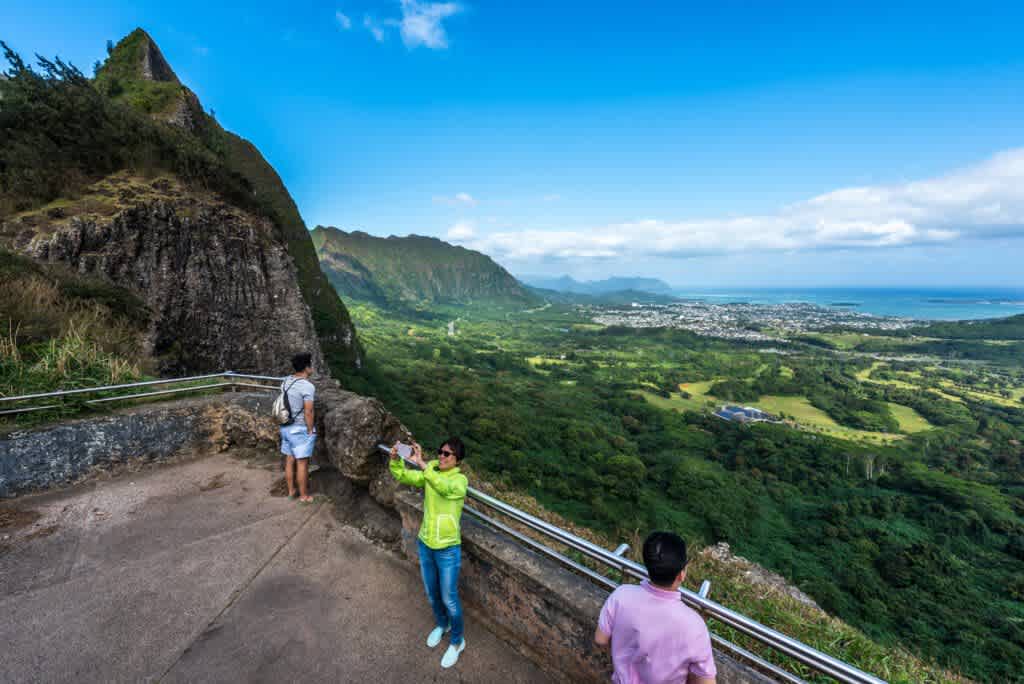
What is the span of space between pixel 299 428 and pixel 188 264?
19.7 metres

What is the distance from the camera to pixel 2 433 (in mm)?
4430

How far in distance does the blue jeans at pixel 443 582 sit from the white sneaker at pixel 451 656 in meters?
0.03

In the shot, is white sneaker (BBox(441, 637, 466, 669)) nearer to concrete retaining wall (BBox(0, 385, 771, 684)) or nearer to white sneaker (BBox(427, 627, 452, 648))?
white sneaker (BBox(427, 627, 452, 648))

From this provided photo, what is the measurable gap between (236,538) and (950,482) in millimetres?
75276

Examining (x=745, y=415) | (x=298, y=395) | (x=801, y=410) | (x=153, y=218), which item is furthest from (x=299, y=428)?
(x=801, y=410)

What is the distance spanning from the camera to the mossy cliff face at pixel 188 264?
13602mm

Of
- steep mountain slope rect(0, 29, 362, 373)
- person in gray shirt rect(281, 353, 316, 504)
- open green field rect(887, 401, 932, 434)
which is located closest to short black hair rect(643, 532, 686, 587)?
person in gray shirt rect(281, 353, 316, 504)

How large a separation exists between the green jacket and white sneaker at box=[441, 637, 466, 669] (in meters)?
0.81

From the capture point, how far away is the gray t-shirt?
462 cm

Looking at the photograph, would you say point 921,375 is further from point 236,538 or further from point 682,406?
point 236,538

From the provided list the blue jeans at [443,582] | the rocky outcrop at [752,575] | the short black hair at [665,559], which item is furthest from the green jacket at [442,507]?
the rocky outcrop at [752,575]

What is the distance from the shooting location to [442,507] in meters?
3.05

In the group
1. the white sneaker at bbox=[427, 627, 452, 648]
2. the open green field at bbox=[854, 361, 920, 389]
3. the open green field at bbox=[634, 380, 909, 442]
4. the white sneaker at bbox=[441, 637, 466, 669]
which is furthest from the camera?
the open green field at bbox=[854, 361, 920, 389]

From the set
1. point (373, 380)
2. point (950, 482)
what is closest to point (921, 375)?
point (950, 482)
